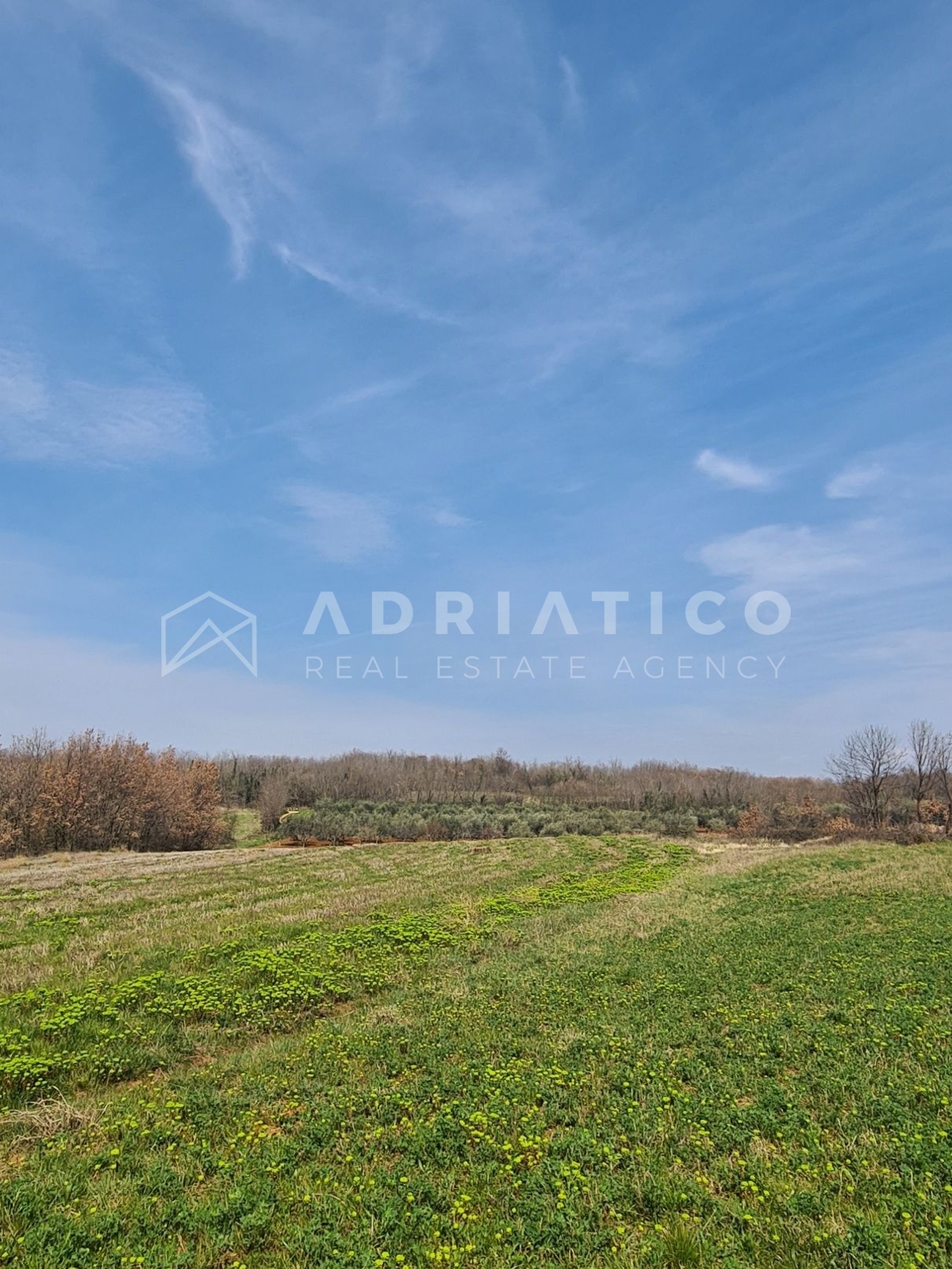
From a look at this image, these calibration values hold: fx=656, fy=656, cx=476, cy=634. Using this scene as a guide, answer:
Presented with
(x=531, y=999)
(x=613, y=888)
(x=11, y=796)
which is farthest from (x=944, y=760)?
(x=11, y=796)

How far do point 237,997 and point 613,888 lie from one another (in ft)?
58.6

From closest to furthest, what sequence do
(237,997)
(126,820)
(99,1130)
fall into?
(99,1130) → (237,997) → (126,820)

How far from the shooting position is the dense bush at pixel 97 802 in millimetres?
51312

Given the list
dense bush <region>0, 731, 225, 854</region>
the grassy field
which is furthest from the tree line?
the grassy field

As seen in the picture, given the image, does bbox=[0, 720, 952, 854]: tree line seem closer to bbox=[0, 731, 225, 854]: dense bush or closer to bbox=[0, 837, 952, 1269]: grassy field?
bbox=[0, 731, 225, 854]: dense bush

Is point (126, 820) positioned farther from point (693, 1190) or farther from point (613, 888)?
point (693, 1190)

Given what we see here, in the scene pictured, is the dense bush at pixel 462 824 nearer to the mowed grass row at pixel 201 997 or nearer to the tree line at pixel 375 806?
the tree line at pixel 375 806

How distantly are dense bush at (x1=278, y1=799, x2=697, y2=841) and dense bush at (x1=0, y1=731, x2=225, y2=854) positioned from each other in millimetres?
10631

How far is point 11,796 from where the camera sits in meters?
50.7

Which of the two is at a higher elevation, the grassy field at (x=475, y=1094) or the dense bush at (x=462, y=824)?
the grassy field at (x=475, y=1094)

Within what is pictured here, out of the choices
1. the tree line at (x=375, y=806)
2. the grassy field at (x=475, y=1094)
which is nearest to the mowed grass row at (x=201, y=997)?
the grassy field at (x=475, y=1094)

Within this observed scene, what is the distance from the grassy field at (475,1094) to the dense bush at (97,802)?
41088mm

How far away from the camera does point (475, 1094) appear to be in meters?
8.14

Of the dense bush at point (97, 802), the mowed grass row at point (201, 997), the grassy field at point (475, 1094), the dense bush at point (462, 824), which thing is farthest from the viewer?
the dense bush at point (462, 824)
